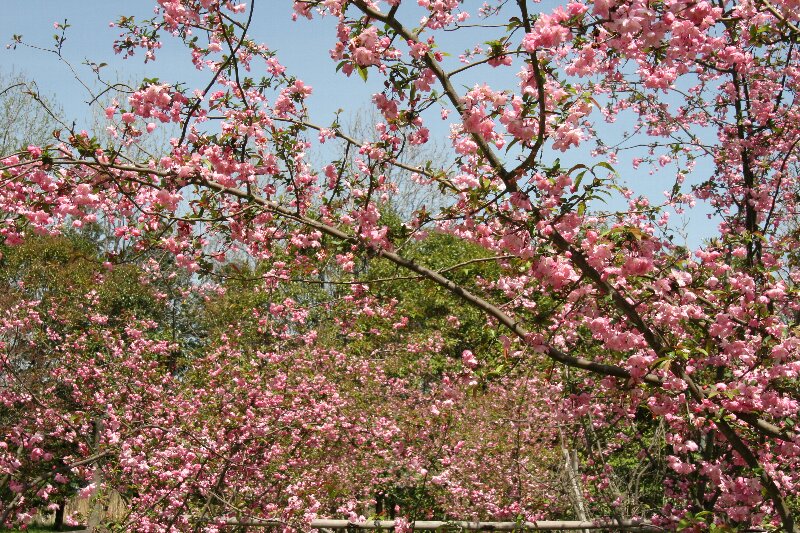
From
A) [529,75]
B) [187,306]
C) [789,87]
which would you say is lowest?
[529,75]

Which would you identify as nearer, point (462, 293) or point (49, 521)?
point (462, 293)

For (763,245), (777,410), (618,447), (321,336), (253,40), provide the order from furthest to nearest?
1. (321,336)
2. (618,447)
3. (763,245)
4. (253,40)
5. (777,410)

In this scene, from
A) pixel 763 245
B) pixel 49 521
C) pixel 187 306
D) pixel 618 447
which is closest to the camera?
pixel 763 245

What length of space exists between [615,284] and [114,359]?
8.57 meters

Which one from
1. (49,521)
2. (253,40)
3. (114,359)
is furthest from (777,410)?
(49,521)

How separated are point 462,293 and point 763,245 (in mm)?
3155

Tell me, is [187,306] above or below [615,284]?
above

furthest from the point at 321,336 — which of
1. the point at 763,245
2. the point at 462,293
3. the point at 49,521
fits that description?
the point at 49,521

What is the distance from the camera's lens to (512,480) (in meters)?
6.99

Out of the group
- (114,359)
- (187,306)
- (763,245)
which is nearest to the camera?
(763,245)

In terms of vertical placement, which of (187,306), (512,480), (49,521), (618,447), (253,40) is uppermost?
(187,306)

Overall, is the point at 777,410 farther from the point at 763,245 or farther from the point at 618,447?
the point at 618,447

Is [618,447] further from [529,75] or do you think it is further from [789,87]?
[529,75]

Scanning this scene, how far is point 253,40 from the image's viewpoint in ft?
14.2
